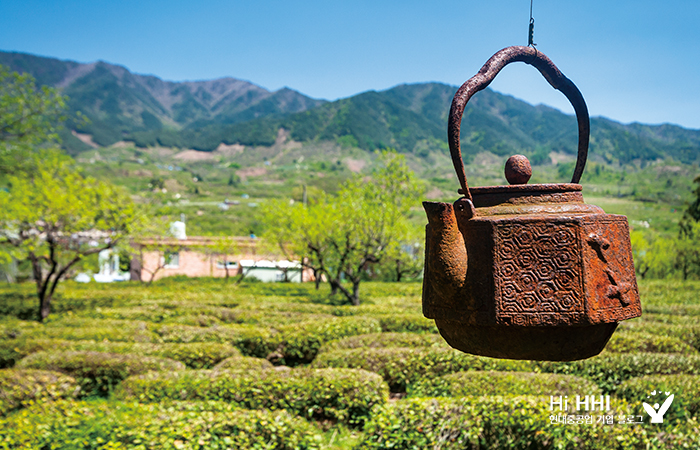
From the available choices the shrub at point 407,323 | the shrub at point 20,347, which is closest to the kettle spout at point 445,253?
the shrub at point 407,323

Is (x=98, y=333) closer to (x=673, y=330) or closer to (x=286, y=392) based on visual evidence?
(x=286, y=392)

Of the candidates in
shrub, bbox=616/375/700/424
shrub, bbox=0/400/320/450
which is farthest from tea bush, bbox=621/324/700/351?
shrub, bbox=0/400/320/450

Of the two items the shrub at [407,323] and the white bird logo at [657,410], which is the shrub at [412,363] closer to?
the white bird logo at [657,410]

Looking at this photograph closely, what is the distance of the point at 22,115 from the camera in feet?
44.7

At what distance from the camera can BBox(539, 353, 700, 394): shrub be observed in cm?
687

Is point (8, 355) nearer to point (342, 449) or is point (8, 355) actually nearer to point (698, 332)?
point (342, 449)

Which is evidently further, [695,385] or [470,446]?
[695,385]

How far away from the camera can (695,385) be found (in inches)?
224

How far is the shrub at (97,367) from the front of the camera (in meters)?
7.60

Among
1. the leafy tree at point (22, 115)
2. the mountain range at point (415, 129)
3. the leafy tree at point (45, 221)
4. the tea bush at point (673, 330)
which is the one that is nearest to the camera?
the tea bush at point (673, 330)

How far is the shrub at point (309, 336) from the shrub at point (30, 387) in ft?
12.8

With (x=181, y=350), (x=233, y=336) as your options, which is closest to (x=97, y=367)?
(x=181, y=350)

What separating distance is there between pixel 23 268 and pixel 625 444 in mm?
37346

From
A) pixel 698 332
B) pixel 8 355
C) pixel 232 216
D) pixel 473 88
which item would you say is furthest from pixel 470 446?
pixel 232 216
